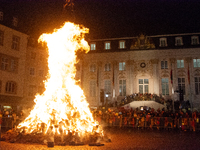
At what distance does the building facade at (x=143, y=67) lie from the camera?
114ft

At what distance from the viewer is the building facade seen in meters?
34.8

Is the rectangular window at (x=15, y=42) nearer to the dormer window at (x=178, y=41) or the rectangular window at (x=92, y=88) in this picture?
the rectangular window at (x=92, y=88)

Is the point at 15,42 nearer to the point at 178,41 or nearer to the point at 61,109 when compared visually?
the point at 61,109

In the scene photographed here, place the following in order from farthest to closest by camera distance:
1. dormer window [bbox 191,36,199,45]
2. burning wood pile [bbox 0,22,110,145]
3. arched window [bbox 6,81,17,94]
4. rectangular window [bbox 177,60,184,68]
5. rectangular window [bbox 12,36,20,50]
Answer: rectangular window [bbox 177,60,184,68] < dormer window [bbox 191,36,199,45] < rectangular window [bbox 12,36,20,50] < arched window [bbox 6,81,17,94] < burning wood pile [bbox 0,22,110,145]

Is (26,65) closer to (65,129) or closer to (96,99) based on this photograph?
(96,99)

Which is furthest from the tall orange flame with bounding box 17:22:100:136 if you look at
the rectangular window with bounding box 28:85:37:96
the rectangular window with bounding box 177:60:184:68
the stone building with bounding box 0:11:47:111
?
the rectangular window with bounding box 177:60:184:68

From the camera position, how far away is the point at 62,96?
1290 centimetres

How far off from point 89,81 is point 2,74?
14.4m

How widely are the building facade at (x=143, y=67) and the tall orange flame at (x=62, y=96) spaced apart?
70.4ft

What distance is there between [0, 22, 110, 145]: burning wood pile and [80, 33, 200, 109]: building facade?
847 inches

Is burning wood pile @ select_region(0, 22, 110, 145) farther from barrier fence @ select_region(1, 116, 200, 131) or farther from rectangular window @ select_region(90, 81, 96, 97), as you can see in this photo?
rectangular window @ select_region(90, 81, 96, 97)

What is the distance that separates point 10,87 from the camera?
29.8 meters

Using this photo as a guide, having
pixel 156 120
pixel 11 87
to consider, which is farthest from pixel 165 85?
pixel 11 87

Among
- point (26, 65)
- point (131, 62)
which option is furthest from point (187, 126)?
point (26, 65)
